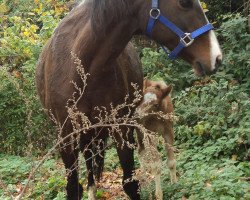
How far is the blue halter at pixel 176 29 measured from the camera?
3.39 m

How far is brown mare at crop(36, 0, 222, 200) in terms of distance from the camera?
11.3 feet

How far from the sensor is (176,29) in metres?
3.47

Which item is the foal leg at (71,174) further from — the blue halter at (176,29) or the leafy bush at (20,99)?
the leafy bush at (20,99)

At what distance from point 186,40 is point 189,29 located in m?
0.09

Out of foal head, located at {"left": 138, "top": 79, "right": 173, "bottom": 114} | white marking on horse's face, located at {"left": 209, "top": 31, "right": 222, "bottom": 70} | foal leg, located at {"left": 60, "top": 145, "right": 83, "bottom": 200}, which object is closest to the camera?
white marking on horse's face, located at {"left": 209, "top": 31, "right": 222, "bottom": 70}

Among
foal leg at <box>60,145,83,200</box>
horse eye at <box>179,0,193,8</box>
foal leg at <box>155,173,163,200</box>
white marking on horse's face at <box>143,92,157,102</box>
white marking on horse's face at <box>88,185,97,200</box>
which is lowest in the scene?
foal leg at <box>155,173,163,200</box>

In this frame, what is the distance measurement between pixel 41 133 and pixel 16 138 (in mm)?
485

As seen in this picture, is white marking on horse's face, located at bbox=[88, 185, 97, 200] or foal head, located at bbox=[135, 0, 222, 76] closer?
foal head, located at bbox=[135, 0, 222, 76]

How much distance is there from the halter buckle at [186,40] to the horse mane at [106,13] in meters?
0.53

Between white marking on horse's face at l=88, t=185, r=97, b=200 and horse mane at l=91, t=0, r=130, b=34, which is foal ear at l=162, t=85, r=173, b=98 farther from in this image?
horse mane at l=91, t=0, r=130, b=34

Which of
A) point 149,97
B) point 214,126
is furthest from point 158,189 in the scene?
point 214,126

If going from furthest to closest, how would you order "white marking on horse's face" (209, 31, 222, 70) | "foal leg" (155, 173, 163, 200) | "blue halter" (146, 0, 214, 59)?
1. "foal leg" (155, 173, 163, 200)
2. "blue halter" (146, 0, 214, 59)
3. "white marking on horse's face" (209, 31, 222, 70)

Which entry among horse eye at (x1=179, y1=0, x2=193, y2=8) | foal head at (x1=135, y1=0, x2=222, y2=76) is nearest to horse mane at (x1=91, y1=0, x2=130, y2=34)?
foal head at (x1=135, y1=0, x2=222, y2=76)

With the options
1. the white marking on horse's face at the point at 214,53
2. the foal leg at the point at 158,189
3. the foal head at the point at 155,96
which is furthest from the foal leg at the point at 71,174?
the white marking on horse's face at the point at 214,53
